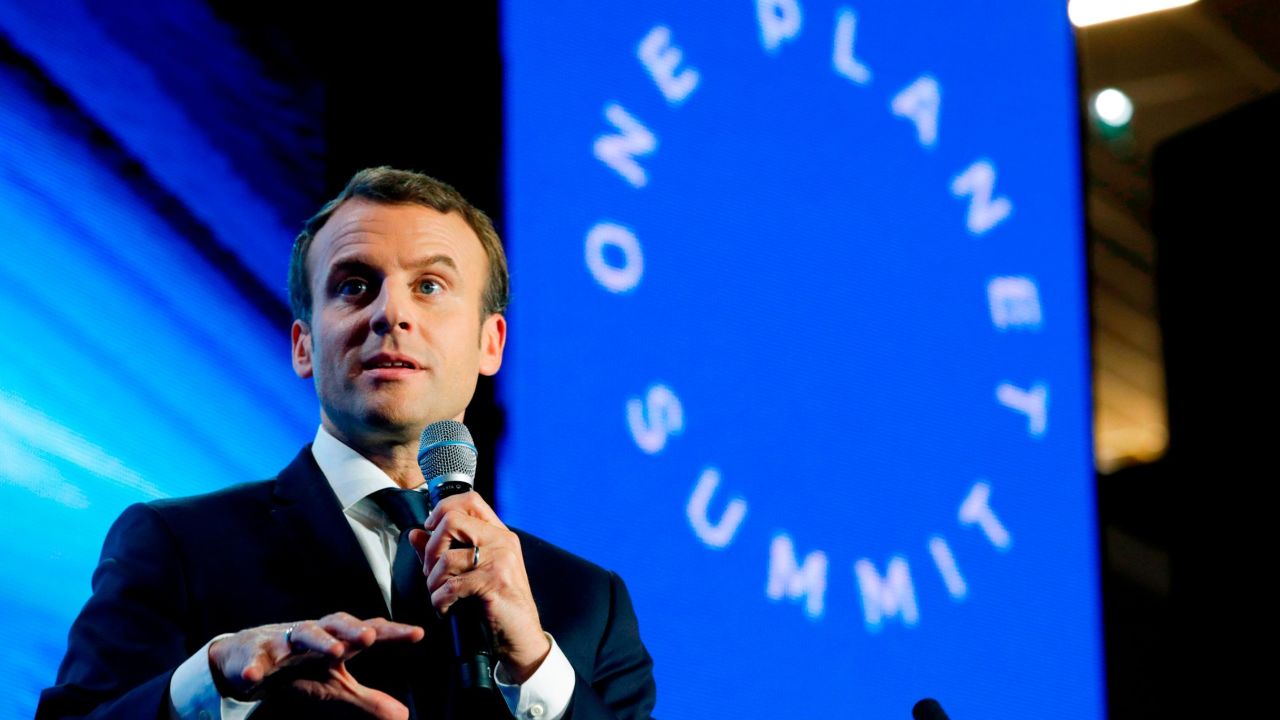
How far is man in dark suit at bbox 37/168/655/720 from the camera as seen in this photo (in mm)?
1373

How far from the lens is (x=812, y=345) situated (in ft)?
8.68

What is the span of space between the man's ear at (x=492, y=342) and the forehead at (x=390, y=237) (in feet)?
0.27

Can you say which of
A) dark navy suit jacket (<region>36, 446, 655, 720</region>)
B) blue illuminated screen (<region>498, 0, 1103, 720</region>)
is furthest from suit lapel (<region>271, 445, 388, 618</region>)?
blue illuminated screen (<region>498, 0, 1103, 720</region>)

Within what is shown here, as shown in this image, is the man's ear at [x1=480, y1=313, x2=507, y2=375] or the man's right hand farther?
the man's ear at [x1=480, y1=313, x2=507, y2=375]

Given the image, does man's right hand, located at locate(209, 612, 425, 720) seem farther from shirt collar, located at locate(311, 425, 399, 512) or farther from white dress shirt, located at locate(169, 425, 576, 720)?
shirt collar, located at locate(311, 425, 399, 512)

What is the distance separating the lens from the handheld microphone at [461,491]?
1296mm

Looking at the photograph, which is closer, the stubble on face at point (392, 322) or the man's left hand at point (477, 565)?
the man's left hand at point (477, 565)

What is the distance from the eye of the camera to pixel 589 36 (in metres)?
2.42

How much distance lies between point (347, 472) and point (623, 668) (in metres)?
0.41

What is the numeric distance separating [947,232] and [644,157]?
688mm

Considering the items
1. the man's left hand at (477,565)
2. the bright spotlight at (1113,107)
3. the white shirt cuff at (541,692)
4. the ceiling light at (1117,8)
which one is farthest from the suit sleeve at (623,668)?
the bright spotlight at (1113,107)

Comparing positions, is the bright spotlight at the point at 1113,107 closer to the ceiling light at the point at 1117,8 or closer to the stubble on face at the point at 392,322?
the ceiling light at the point at 1117,8

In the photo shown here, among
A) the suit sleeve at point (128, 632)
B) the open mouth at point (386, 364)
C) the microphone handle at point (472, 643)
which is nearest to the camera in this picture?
the microphone handle at point (472, 643)

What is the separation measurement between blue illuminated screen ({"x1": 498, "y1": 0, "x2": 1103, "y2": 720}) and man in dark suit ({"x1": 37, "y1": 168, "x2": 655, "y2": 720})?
0.26 m
